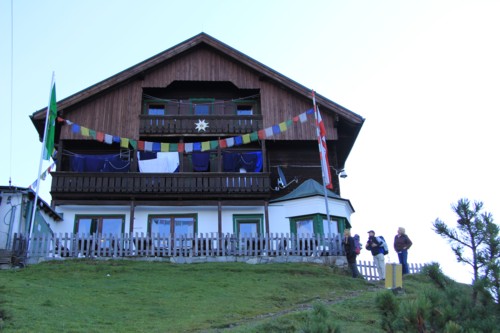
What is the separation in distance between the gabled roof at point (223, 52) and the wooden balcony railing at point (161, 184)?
13.0 feet

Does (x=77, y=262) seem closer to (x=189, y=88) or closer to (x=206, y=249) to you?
(x=206, y=249)

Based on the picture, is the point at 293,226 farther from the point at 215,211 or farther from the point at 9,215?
the point at 9,215

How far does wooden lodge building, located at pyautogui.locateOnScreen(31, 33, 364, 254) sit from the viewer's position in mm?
25688

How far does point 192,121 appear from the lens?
27359 mm

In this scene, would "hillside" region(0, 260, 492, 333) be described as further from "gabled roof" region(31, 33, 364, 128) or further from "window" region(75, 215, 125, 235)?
"gabled roof" region(31, 33, 364, 128)

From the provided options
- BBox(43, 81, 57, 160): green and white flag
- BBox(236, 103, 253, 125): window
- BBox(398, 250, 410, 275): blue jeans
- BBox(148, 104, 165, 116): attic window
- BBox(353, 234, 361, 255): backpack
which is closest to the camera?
BBox(398, 250, 410, 275): blue jeans

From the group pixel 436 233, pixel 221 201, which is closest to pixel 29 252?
pixel 221 201

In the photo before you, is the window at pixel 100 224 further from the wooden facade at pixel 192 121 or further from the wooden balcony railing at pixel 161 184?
the wooden balcony railing at pixel 161 184

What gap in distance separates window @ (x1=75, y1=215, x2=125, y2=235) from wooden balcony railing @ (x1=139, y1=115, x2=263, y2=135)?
4.19m

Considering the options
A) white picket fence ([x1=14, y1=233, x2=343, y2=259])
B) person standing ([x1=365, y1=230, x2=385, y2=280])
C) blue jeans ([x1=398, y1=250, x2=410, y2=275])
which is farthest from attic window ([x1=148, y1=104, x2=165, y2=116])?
blue jeans ([x1=398, y1=250, x2=410, y2=275])

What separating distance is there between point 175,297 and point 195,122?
1382cm

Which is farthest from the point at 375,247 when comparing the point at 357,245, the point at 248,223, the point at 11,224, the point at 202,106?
the point at 202,106

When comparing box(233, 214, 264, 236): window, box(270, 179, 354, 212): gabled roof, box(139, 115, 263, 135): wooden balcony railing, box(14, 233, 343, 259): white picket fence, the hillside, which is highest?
box(139, 115, 263, 135): wooden balcony railing

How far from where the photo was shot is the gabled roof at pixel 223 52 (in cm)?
2712
